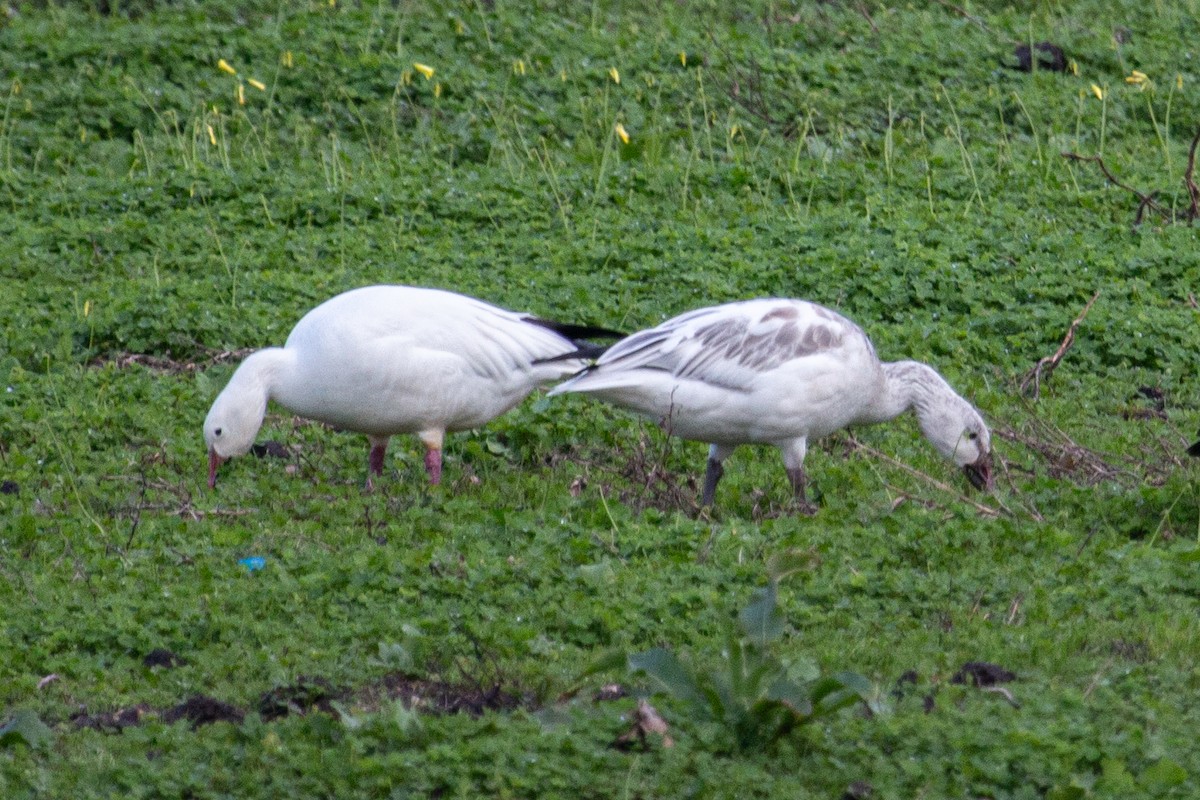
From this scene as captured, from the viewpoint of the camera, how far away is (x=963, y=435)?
24.0ft

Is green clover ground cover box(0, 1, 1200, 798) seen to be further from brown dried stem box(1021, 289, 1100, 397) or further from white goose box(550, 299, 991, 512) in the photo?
white goose box(550, 299, 991, 512)

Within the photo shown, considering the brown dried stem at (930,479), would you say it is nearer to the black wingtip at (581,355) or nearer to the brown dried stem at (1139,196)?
the black wingtip at (581,355)

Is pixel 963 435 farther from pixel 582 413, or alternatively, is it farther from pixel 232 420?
pixel 232 420

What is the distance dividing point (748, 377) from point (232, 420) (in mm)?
2039

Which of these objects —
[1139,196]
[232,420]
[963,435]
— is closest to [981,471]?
[963,435]

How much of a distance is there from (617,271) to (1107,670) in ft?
16.6

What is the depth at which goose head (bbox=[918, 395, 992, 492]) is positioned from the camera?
24.0 feet

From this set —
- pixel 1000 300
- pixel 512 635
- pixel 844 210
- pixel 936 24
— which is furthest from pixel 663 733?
pixel 936 24

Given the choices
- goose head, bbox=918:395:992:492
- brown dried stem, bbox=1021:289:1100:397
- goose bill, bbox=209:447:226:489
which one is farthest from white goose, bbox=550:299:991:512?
brown dried stem, bbox=1021:289:1100:397

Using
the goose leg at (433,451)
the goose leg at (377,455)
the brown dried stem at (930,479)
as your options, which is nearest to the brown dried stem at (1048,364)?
the brown dried stem at (930,479)

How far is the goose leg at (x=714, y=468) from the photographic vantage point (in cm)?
721

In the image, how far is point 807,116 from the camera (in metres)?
12.2

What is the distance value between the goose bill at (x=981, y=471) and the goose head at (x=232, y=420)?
288 cm

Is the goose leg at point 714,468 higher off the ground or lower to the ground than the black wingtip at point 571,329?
lower
